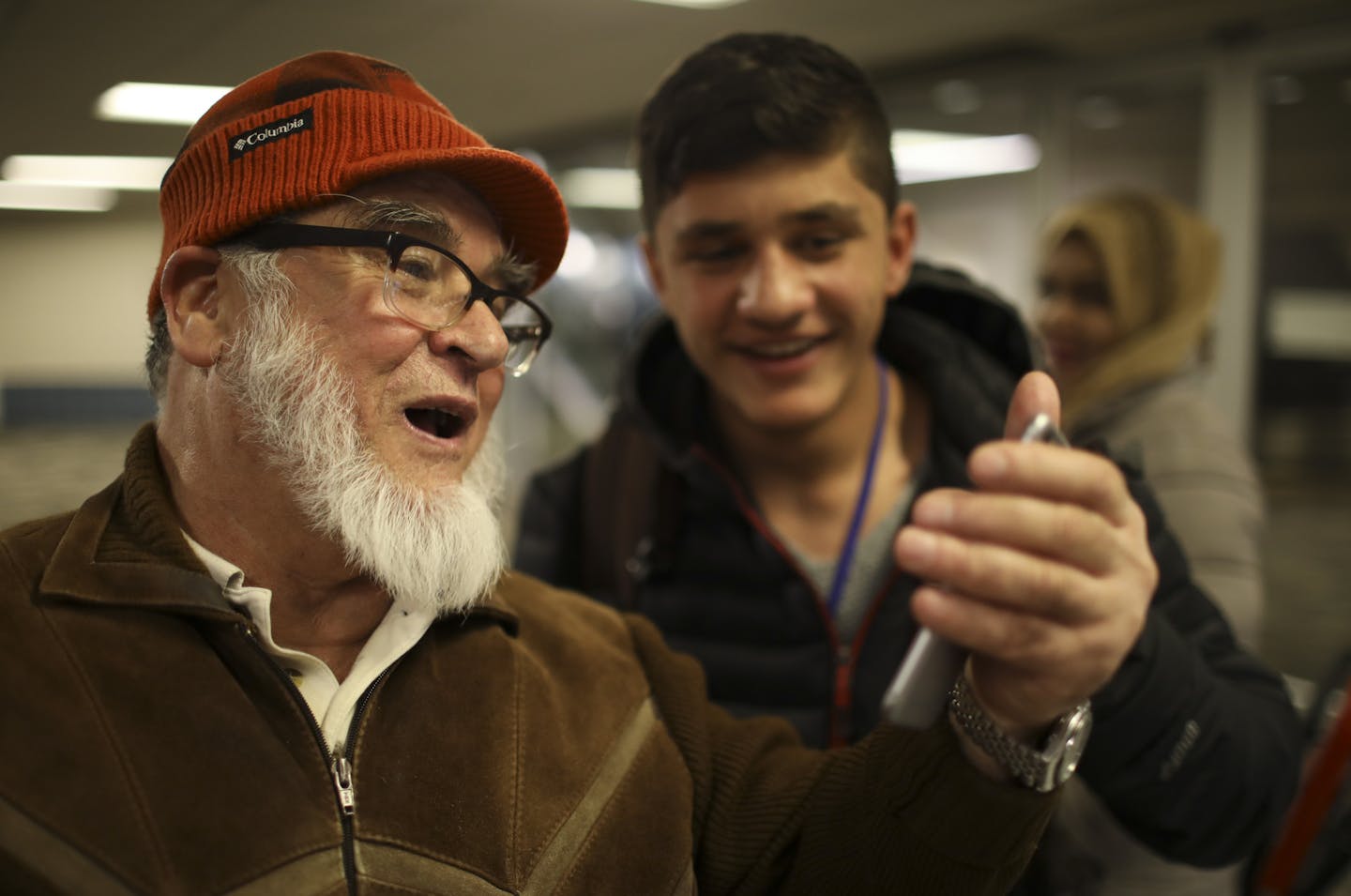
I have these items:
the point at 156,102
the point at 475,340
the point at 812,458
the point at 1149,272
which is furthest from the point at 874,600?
the point at 1149,272

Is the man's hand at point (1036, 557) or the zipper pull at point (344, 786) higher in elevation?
the man's hand at point (1036, 557)

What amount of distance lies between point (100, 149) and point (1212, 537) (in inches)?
74.9

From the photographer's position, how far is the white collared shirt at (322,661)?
1.11 m

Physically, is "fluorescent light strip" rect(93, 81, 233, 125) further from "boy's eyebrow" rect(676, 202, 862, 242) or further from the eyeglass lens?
"boy's eyebrow" rect(676, 202, 862, 242)

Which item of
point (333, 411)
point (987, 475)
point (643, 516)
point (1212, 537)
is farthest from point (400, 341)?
point (1212, 537)

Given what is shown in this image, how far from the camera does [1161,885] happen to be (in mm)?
Answer: 1951

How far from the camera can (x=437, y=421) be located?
126cm

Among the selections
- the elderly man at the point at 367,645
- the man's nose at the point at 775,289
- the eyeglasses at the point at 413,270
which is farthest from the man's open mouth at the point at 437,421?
the man's nose at the point at 775,289

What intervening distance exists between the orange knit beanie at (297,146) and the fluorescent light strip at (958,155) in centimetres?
459

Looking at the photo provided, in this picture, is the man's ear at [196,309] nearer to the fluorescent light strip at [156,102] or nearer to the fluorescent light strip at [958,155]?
the fluorescent light strip at [156,102]

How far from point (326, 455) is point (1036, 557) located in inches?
28.6

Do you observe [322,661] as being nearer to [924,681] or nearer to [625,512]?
[924,681]

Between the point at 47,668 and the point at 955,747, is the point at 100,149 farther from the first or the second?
the point at 955,747

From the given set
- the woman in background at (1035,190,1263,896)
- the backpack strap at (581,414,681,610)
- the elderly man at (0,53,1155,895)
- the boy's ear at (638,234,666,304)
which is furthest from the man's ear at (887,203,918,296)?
the elderly man at (0,53,1155,895)
